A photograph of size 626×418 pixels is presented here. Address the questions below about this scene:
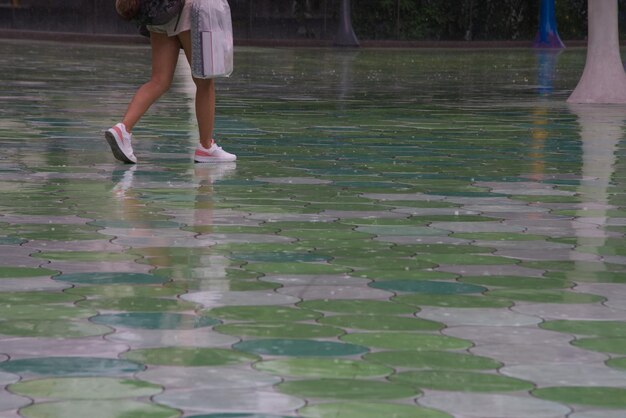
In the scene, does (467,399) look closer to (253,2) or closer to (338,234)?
(338,234)

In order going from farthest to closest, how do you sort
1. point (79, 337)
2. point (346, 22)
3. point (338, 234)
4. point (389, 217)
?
point (346, 22) → point (389, 217) → point (338, 234) → point (79, 337)

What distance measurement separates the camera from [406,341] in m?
4.93

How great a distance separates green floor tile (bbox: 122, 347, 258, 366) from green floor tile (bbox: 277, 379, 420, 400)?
0.32m

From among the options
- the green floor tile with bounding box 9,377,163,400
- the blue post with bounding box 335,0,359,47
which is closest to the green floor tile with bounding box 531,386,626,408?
the green floor tile with bounding box 9,377,163,400

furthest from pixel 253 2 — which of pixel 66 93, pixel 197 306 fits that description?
pixel 197 306

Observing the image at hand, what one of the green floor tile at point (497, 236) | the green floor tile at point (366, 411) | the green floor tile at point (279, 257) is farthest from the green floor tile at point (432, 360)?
the green floor tile at point (497, 236)

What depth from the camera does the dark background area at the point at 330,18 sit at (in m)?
38.9

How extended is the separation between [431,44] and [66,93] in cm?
2286

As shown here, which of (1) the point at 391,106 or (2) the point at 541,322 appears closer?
(2) the point at 541,322

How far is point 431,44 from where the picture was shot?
3988cm

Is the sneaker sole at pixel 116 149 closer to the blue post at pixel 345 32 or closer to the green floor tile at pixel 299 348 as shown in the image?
the green floor tile at pixel 299 348

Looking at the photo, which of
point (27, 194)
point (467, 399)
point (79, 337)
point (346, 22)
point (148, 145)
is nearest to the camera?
point (467, 399)

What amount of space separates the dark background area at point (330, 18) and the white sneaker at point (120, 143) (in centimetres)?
2865

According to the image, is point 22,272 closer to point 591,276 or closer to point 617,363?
point 591,276
